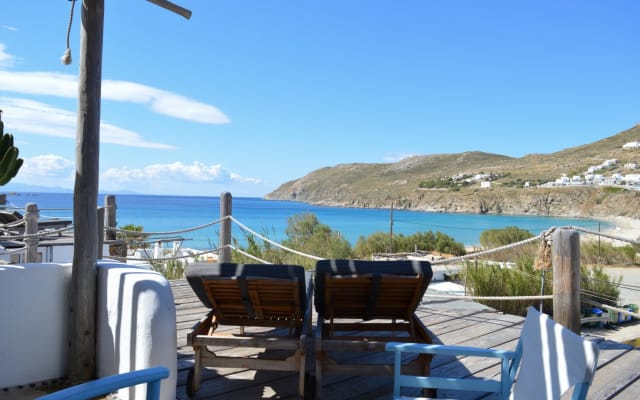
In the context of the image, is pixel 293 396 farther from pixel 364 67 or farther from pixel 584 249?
pixel 364 67

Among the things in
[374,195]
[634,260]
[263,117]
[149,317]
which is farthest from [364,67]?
[149,317]

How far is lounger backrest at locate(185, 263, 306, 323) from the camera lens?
247cm

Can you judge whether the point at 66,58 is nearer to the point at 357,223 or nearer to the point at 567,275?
the point at 567,275

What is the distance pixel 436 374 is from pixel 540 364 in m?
1.31

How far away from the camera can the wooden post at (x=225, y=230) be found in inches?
220

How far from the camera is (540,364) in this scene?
1.64 m

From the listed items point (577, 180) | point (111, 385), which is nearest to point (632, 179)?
point (577, 180)

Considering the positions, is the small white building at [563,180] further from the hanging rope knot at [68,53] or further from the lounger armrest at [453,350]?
the hanging rope knot at [68,53]

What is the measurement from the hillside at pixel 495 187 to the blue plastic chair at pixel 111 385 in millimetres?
36950

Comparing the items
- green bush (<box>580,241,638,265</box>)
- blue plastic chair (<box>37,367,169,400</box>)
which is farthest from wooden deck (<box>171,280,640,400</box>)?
green bush (<box>580,241,638,265</box>)

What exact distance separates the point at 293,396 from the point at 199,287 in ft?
2.72

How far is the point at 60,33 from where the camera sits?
274 centimetres

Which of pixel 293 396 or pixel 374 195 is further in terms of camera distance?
pixel 374 195

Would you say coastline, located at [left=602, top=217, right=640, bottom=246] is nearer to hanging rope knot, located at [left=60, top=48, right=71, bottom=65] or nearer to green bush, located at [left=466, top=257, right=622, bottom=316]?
green bush, located at [left=466, top=257, right=622, bottom=316]
